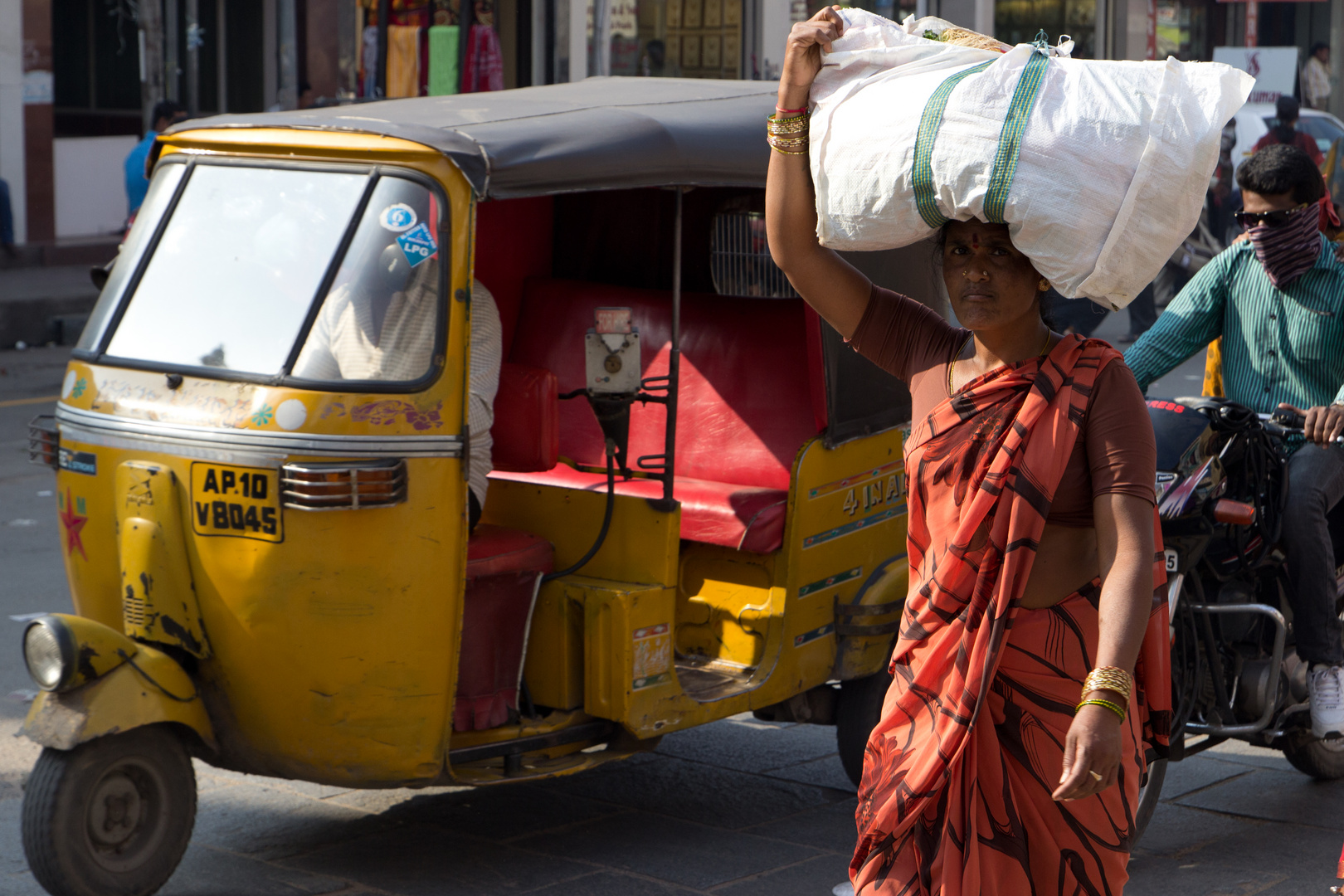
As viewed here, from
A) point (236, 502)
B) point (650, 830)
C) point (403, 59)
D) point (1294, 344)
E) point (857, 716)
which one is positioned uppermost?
point (403, 59)

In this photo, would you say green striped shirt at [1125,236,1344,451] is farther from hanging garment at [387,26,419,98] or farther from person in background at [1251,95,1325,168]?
hanging garment at [387,26,419,98]

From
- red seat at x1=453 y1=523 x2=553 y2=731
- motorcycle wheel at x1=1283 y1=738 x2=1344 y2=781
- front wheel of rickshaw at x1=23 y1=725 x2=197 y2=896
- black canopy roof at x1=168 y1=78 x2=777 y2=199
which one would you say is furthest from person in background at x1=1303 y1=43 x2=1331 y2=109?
front wheel of rickshaw at x1=23 y1=725 x2=197 y2=896

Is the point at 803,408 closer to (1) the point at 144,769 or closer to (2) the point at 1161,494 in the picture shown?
A: (2) the point at 1161,494

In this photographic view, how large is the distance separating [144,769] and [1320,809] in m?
3.29

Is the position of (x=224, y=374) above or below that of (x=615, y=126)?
below

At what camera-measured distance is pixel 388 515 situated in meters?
3.83

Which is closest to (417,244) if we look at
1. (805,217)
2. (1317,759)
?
(805,217)

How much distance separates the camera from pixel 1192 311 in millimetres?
4930

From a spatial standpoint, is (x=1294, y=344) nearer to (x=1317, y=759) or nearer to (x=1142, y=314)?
(x=1317, y=759)

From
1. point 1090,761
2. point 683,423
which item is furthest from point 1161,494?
point 1090,761

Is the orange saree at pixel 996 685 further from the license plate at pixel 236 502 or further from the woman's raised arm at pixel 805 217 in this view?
the license plate at pixel 236 502

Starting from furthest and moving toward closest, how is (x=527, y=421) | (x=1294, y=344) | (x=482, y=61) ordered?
(x=482, y=61) → (x=1294, y=344) → (x=527, y=421)

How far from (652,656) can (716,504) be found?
63cm

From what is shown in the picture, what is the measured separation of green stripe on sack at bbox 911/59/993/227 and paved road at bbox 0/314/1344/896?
2.14 metres
